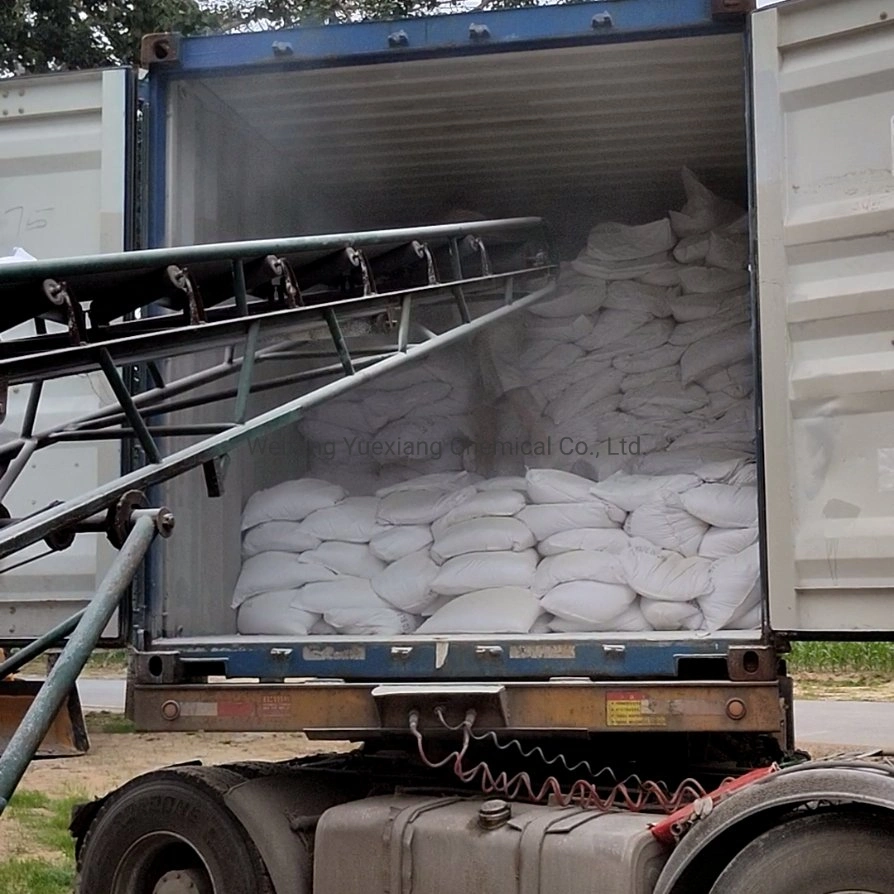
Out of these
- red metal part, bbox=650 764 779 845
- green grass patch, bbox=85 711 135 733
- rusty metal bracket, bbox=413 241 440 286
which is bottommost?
green grass patch, bbox=85 711 135 733

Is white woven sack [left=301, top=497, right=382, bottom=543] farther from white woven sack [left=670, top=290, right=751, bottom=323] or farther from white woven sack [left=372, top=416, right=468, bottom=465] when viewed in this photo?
white woven sack [left=670, top=290, right=751, bottom=323]

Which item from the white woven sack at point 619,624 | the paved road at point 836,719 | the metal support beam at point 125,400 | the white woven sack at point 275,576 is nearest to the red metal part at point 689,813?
the white woven sack at point 619,624

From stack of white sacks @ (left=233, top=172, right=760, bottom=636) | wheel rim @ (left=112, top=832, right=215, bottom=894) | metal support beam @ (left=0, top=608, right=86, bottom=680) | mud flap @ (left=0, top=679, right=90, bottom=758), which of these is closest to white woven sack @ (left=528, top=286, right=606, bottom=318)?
stack of white sacks @ (left=233, top=172, right=760, bottom=636)

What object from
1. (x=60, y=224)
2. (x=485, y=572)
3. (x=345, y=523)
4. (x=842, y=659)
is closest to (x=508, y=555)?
(x=485, y=572)

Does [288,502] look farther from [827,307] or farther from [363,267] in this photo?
[827,307]

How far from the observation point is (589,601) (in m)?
4.63

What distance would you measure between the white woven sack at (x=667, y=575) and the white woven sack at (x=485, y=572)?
35cm

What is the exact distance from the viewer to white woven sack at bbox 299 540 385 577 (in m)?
5.17

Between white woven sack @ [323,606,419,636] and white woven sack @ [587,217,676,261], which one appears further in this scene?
white woven sack @ [587,217,676,261]

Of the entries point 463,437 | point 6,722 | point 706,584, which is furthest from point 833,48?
point 6,722

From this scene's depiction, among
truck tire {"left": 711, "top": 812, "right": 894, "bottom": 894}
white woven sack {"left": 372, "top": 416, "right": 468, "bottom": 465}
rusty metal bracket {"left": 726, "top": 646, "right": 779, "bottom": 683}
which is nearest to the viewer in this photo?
truck tire {"left": 711, "top": 812, "right": 894, "bottom": 894}

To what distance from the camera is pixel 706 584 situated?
452 centimetres

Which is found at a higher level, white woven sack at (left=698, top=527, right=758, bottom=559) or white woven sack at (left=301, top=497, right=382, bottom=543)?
white woven sack at (left=301, top=497, right=382, bottom=543)

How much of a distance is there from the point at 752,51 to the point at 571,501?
173cm
